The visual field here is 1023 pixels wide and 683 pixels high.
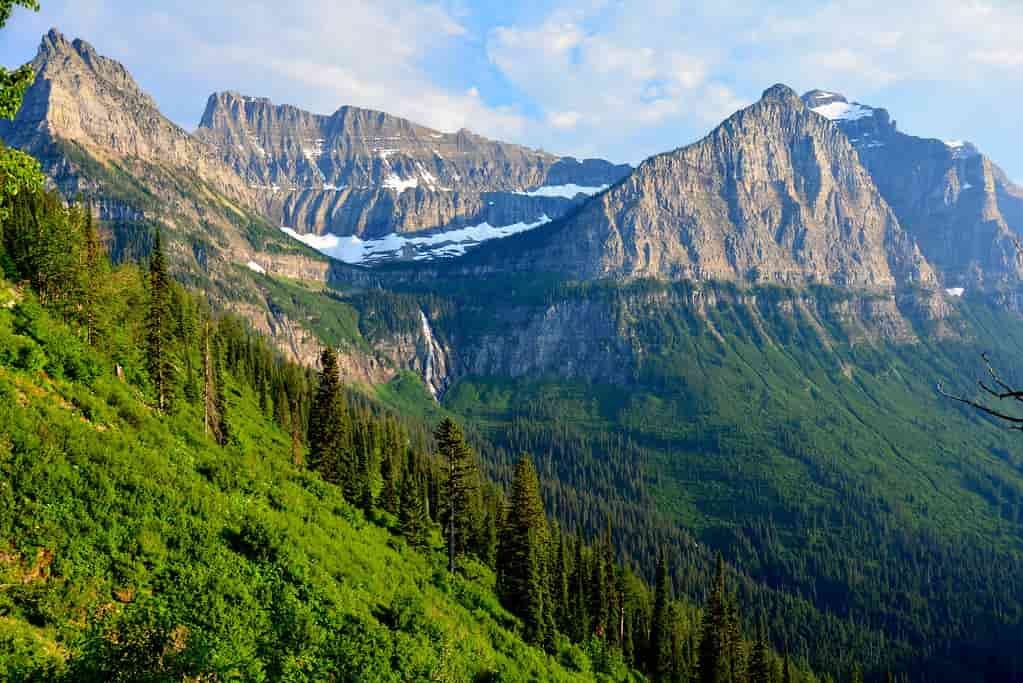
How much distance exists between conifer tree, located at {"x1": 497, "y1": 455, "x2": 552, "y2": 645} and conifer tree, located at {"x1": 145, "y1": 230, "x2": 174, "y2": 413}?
105 ft

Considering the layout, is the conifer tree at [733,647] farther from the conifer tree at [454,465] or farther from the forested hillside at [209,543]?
the conifer tree at [454,465]

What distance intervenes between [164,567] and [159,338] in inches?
1409

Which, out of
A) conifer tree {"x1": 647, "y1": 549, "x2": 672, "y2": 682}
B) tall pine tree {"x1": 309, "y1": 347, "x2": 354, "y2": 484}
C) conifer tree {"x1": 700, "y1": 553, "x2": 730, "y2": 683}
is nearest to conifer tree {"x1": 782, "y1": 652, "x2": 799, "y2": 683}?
conifer tree {"x1": 647, "y1": 549, "x2": 672, "y2": 682}

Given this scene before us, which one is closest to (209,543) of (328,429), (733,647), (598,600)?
(328,429)

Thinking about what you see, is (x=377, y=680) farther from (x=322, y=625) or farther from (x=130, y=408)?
(x=130, y=408)

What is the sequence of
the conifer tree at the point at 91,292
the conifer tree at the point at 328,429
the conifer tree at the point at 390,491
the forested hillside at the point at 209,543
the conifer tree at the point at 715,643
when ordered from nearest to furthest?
the forested hillside at the point at 209,543
the conifer tree at the point at 91,292
the conifer tree at the point at 328,429
the conifer tree at the point at 390,491
the conifer tree at the point at 715,643

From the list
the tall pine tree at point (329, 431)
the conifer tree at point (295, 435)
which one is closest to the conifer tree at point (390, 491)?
the tall pine tree at point (329, 431)

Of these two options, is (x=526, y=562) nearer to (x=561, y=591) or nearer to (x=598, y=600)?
(x=561, y=591)

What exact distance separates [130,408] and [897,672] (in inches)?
7432

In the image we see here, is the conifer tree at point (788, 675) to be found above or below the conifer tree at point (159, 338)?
below

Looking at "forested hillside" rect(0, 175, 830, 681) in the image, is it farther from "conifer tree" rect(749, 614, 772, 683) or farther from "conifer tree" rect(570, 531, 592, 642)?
"conifer tree" rect(749, 614, 772, 683)

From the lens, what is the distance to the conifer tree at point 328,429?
66.6m

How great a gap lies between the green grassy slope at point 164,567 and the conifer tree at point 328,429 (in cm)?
2240

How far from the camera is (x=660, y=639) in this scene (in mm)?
78938
